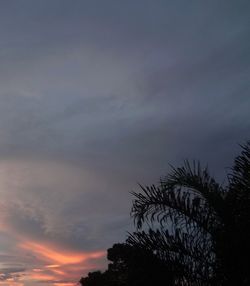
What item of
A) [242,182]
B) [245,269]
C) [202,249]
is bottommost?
[245,269]

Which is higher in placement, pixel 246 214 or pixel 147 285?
pixel 246 214

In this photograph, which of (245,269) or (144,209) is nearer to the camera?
(245,269)

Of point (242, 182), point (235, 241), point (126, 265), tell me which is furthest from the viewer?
point (126, 265)

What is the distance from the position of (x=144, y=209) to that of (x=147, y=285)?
5.13ft

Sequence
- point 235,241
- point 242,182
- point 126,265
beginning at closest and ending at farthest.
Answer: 1. point 235,241
2. point 242,182
3. point 126,265

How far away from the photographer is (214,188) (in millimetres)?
9656

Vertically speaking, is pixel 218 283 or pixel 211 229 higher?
pixel 211 229

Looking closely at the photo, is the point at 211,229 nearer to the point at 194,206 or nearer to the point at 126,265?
the point at 194,206

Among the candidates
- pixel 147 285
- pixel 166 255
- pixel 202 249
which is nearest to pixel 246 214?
pixel 202 249

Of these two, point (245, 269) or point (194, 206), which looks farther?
point (194, 206)

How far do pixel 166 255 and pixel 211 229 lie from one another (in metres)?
0.99

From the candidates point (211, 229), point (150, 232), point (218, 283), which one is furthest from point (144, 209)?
point (218, 283)

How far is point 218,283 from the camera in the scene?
341 inches

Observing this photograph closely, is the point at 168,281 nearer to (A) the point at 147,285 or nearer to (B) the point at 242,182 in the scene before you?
(A) the point at 147,285
